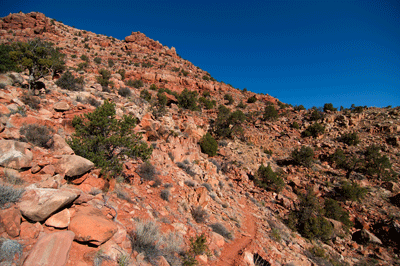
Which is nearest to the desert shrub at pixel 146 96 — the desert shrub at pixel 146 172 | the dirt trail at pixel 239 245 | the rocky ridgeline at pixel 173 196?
the rocky ridgeline at pixel 173 196

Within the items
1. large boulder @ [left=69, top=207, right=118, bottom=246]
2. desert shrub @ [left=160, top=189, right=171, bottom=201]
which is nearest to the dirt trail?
desert shrub @ [left=160, top=189, right=171, bottom=201]

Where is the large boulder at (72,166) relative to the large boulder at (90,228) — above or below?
above

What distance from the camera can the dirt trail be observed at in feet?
18.4

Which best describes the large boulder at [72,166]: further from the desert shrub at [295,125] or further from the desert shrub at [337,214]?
the desert shrub at [295,125]

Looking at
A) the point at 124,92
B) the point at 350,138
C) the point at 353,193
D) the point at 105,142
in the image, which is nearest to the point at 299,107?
the point at 350,138

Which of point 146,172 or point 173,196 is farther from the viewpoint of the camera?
point 146,172

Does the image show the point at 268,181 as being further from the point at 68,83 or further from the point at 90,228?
the point at 68,83

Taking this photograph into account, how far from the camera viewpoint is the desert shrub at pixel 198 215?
22.4ft

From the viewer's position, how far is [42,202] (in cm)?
301

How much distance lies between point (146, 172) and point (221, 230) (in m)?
4.10

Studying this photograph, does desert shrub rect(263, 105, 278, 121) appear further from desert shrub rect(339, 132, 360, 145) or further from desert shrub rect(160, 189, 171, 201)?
desert shrub rect(160, 189, 171, 201)

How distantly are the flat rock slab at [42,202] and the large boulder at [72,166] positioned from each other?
1100mm

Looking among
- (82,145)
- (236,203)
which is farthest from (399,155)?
(82,145)

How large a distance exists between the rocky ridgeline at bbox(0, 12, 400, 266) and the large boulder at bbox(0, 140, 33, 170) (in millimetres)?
28
